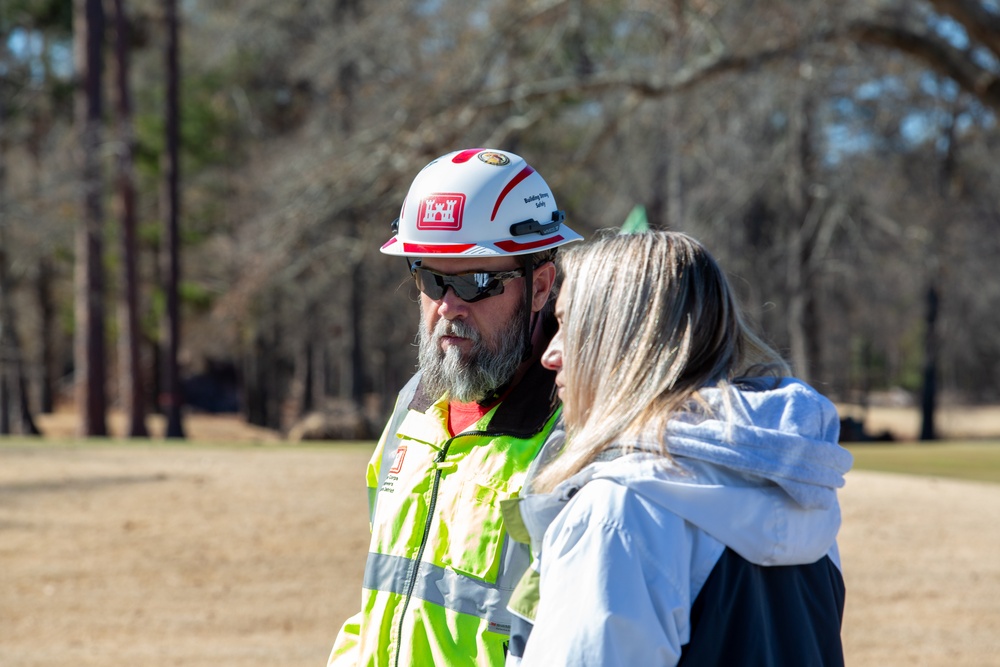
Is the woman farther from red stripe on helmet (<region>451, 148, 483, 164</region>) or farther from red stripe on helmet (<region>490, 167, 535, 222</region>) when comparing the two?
red stripe on helmet (<region>451, 148, 483, 164</region>)

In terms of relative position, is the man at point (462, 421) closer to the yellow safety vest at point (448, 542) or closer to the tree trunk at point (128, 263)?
the yellow safety vest at point (448, 542)

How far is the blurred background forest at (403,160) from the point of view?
1388cm

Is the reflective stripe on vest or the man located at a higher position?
the man

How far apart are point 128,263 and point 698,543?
25.8 meters

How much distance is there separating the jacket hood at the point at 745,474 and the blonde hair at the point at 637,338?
1.8 inches

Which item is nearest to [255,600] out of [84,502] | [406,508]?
[84,502]

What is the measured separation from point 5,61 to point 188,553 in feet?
68.7

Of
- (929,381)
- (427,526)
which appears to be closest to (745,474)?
(427,526)

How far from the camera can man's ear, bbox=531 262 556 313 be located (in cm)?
263

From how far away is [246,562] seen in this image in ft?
30.2

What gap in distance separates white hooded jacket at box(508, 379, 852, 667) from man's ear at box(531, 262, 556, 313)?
2.80ft

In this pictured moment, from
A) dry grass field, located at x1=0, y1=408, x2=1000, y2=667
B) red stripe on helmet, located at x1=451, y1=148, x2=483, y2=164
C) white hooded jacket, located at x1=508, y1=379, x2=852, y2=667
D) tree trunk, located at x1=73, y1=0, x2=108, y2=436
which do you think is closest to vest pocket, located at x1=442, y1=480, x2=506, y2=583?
white hooded jacket, located at x1=508, y1=379, x2=852, y2=667

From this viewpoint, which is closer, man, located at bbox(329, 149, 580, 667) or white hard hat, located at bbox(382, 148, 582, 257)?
man, located at bbox(329, 149, 580, 667)

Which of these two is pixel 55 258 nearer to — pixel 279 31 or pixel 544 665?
pixel 279 31
